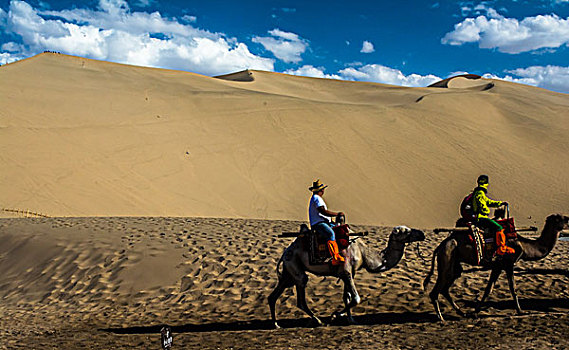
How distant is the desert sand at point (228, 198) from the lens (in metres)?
8.08

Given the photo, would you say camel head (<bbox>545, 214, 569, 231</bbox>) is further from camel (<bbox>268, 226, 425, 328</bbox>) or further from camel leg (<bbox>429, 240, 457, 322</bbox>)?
camel (<bbox>268, 226, 425, 328</bbox>)

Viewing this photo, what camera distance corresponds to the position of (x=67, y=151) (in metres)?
22.7

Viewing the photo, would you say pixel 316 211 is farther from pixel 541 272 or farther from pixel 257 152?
pixel 257 152

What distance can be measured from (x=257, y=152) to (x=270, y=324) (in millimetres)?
17220

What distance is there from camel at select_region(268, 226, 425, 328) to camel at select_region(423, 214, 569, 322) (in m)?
0.65

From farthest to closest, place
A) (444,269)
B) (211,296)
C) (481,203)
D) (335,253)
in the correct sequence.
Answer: (211,296) < (481,203) < (444,269) < (335,253)

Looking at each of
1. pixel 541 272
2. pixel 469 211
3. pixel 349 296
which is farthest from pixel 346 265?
pixel 541 272

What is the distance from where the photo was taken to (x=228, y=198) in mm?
20547

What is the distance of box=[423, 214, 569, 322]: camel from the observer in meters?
7.96

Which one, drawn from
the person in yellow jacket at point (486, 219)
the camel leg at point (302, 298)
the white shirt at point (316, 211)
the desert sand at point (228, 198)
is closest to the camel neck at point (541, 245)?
the person in yellow jacket at point (486, 219)

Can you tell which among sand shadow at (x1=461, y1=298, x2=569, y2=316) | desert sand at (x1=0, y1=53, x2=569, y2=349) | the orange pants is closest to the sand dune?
desert sand at (x1=0, y1=53, x2=569, y2=349)

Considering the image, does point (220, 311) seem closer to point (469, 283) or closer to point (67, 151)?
point (469, 283)

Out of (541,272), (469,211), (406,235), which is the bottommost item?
(541,272)

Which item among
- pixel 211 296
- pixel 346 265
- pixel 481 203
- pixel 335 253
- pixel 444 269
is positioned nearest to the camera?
pixel 335 253
